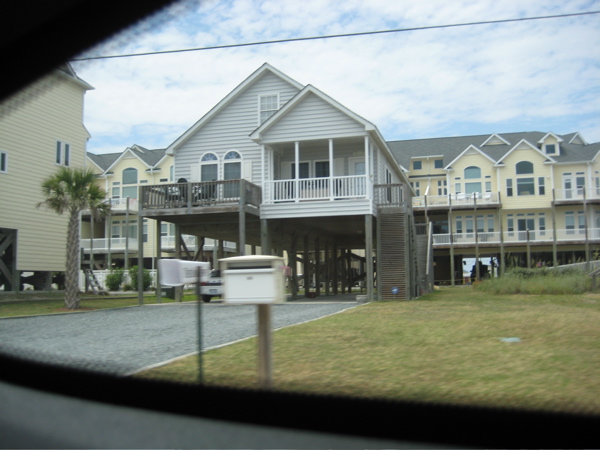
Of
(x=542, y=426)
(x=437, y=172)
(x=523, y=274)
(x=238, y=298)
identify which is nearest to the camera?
(x=542, y=426)

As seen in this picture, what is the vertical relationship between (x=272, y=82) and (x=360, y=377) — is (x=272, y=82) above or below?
above

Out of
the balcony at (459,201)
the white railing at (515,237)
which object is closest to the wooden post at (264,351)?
the white railing at (515,237)

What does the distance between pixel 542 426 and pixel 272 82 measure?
2040 centimetres

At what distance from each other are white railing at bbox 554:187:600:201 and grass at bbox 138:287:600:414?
126 feet

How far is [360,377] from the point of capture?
4.91 m

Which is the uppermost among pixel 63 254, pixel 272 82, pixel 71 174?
pixel 272 82

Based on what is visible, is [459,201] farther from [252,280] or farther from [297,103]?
[252,280]

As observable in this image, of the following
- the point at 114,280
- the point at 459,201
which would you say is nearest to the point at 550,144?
the point at 459,201

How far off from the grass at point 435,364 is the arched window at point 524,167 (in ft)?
128

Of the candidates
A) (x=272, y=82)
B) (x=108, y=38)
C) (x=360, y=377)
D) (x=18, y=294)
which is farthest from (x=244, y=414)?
(x=18, y=294)

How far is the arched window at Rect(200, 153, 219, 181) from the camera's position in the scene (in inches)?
856

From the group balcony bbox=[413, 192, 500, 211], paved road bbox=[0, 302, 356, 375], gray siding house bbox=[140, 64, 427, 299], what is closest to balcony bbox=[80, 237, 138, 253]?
balcony bbox=[413, 192, 500, 211]

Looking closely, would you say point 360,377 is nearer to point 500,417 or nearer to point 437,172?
point 500,417

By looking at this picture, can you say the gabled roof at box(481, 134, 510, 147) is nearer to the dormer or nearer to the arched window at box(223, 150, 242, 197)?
the dormer
